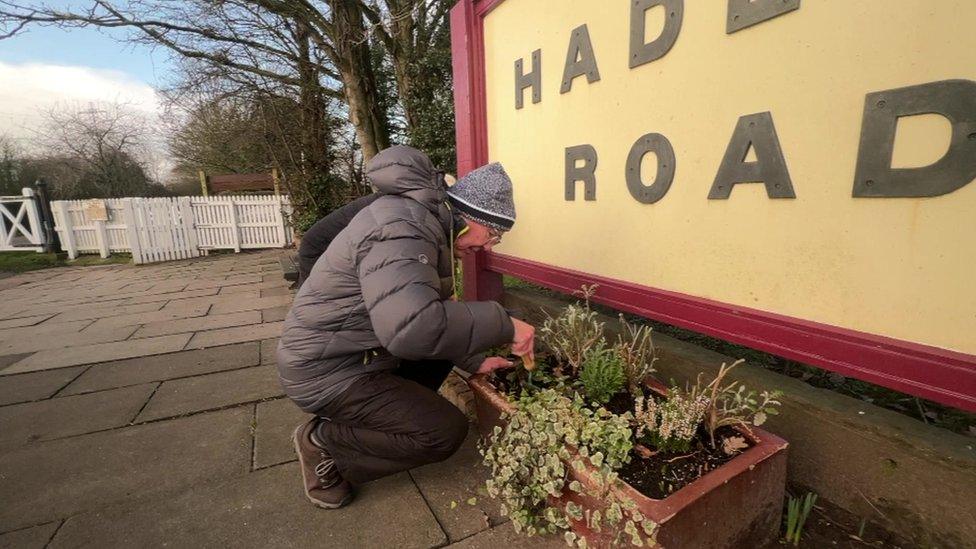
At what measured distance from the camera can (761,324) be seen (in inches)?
67.5

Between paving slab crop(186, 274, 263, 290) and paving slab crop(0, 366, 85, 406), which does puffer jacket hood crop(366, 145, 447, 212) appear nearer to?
paving slab crop(0, 366, 85, 406)

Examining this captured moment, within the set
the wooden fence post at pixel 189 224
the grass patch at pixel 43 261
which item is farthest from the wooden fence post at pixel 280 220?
the grass patch at pixel 43 261

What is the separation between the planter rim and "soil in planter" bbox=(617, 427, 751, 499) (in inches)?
1.6

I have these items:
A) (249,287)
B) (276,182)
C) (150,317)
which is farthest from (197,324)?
(276,182)

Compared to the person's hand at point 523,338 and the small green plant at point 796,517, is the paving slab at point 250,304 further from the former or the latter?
the small green plant at point 796,517

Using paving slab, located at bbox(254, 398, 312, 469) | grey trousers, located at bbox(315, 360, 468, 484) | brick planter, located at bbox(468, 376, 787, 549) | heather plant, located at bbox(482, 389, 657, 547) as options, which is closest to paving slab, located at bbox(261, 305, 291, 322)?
paving slab, located at bbox(254, 398, 312, 469)

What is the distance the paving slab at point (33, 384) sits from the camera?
3.10 metres

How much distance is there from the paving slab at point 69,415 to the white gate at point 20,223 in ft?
40.1

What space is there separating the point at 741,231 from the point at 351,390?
1.76 metres

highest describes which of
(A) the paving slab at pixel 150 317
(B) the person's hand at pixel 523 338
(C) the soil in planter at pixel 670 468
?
(B) the person's hand at pixel 523 338

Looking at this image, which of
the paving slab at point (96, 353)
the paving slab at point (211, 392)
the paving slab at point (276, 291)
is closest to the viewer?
the paving slab at point (211, 392)

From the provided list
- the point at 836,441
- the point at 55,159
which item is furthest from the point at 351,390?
the point at 55,159

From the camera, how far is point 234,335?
444 centimetres

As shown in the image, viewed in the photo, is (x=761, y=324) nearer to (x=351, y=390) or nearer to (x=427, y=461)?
(x=427, y=461)
